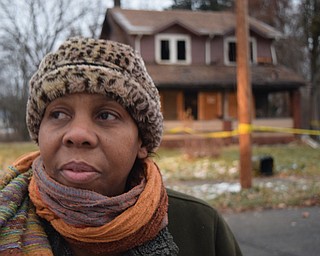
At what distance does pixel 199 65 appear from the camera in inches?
766

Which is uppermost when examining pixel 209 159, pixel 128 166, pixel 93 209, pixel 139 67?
pixel 139 67

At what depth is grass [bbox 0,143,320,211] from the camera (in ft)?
20.5

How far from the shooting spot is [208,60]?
19.6 m

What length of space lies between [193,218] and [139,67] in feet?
2.19

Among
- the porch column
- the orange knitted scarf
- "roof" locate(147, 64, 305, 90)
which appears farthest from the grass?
the porch column

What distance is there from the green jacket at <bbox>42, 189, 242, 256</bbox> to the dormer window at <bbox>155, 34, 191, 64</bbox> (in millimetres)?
17091

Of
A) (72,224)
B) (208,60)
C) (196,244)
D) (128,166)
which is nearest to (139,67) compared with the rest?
(128,166)

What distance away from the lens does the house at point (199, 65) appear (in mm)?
18188

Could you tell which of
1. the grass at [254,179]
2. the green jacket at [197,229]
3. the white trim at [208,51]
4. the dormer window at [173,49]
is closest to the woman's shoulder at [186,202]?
the green jacket at [197,229]

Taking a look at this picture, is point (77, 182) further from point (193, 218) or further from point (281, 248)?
point (281, 248)

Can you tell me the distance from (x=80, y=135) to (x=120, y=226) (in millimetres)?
330

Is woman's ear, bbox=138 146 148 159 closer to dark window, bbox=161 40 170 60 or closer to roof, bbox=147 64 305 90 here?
roof, bbox=147 64 305 90

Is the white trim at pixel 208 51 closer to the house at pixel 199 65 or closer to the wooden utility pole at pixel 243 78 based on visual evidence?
the house at pixel 199 65

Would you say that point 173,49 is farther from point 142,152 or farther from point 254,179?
point 142,152
